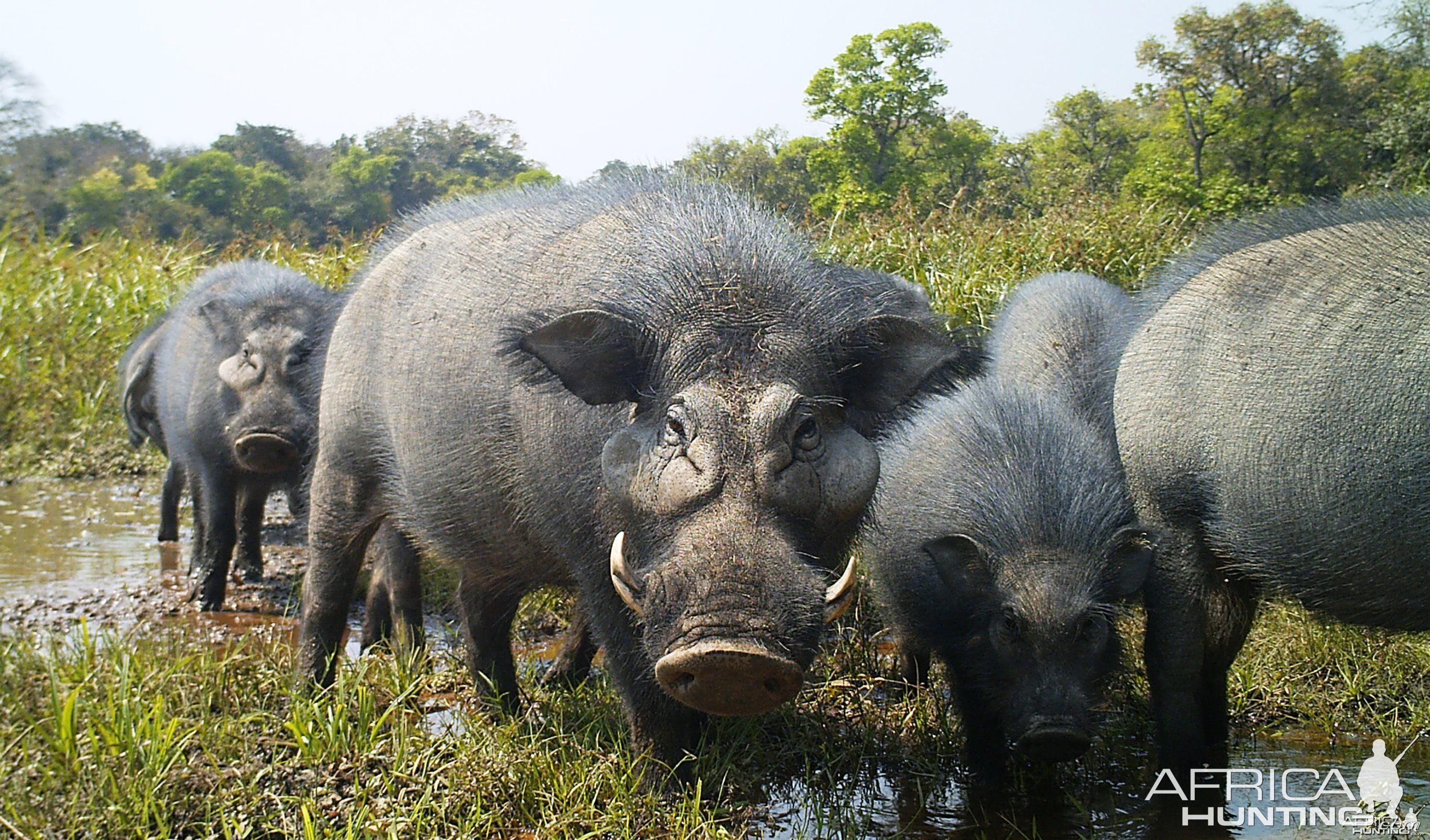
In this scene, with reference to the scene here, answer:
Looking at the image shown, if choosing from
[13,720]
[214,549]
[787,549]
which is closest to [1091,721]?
[787,549]

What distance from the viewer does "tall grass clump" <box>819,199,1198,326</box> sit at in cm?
875

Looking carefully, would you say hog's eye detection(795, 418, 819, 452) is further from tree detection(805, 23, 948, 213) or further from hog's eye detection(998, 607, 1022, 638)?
tree detection(805, 23, 948, 213)

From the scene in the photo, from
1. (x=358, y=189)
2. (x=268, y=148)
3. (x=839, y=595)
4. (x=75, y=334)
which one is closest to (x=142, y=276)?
(x=75, y=334)

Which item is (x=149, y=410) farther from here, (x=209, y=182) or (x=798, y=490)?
(x=209, y=182)

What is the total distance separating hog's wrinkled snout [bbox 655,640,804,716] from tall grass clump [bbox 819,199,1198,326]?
232 inches

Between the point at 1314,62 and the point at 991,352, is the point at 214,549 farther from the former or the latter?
the point at 1314,62

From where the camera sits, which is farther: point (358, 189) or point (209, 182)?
point (209, 182)

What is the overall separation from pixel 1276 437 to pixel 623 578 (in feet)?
6.85

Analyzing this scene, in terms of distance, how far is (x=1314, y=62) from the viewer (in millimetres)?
41094

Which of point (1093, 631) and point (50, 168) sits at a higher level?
point (50, 168)

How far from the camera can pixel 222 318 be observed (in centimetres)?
736

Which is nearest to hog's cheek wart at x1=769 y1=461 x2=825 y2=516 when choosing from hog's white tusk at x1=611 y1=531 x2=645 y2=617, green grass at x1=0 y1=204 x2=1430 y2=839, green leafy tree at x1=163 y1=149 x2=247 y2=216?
hog's white tusk at x1=611 y1=531 x2=645 y2=617

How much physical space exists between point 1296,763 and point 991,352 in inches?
94.6

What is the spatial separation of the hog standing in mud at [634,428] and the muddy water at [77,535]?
334 cm
